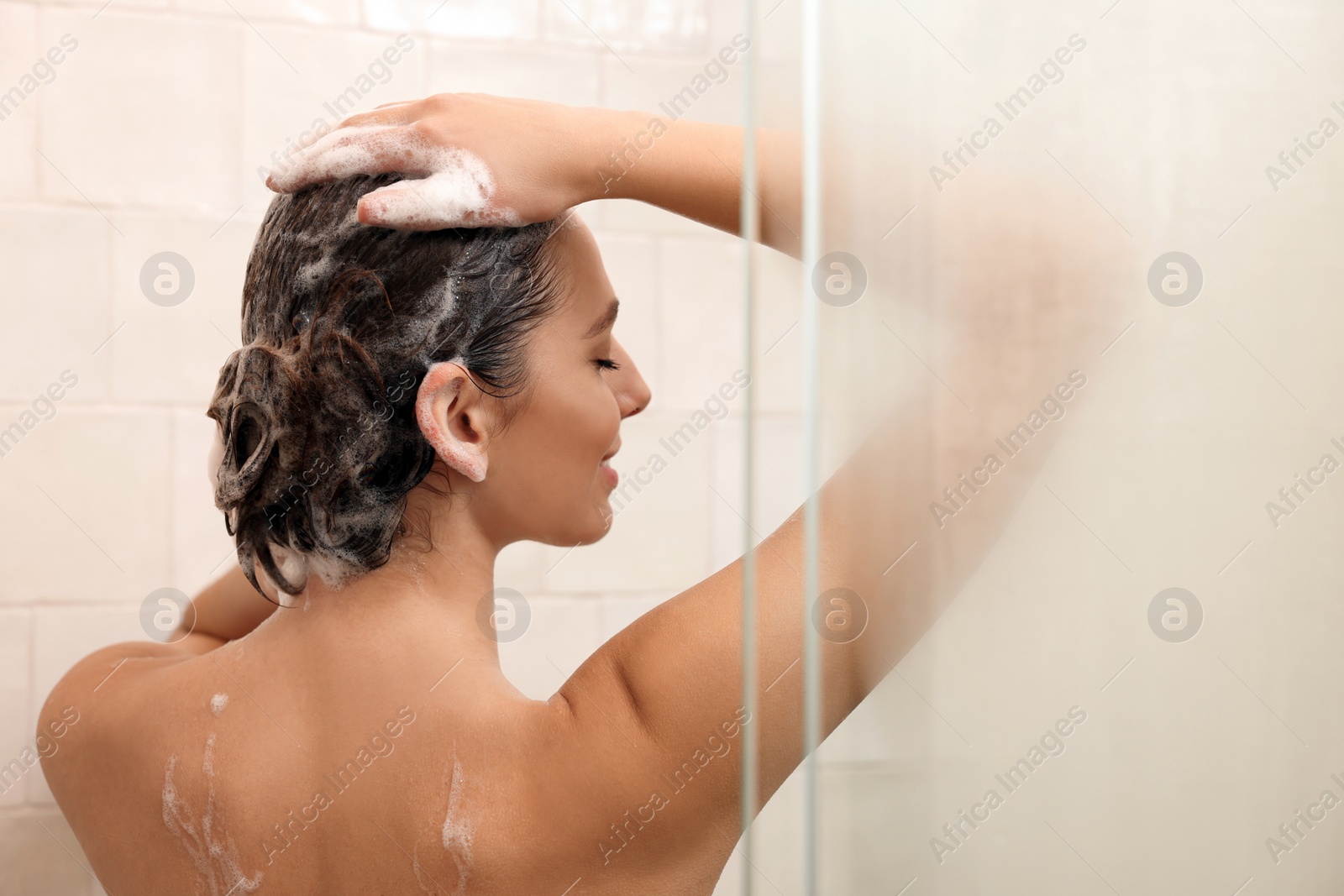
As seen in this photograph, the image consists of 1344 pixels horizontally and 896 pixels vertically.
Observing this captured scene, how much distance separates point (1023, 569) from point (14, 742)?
4.05ft

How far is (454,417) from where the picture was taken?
0.69 meters

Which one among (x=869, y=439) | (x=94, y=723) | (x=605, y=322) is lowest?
(x=94, y=723)

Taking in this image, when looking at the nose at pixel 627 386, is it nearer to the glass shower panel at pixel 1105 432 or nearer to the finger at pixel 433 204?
the finger at pixel 433 204

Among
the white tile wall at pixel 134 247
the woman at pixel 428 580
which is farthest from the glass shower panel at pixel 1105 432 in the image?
the white tile wall at pixel 134 247

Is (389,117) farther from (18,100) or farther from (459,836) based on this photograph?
(18,100)

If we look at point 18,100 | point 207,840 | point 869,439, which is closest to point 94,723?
point 207,840

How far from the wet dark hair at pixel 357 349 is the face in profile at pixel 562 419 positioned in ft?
0.06

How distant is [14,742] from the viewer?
3.69ft

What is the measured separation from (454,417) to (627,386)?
15cm

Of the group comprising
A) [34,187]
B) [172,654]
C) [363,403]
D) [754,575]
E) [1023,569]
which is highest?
[1023,569]

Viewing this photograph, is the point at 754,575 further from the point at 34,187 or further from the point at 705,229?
the point at 34,187

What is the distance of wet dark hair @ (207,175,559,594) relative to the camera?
670 mm

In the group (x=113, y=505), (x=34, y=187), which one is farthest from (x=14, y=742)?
(x=34, y=187)

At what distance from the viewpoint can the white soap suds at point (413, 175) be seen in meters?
0.62
